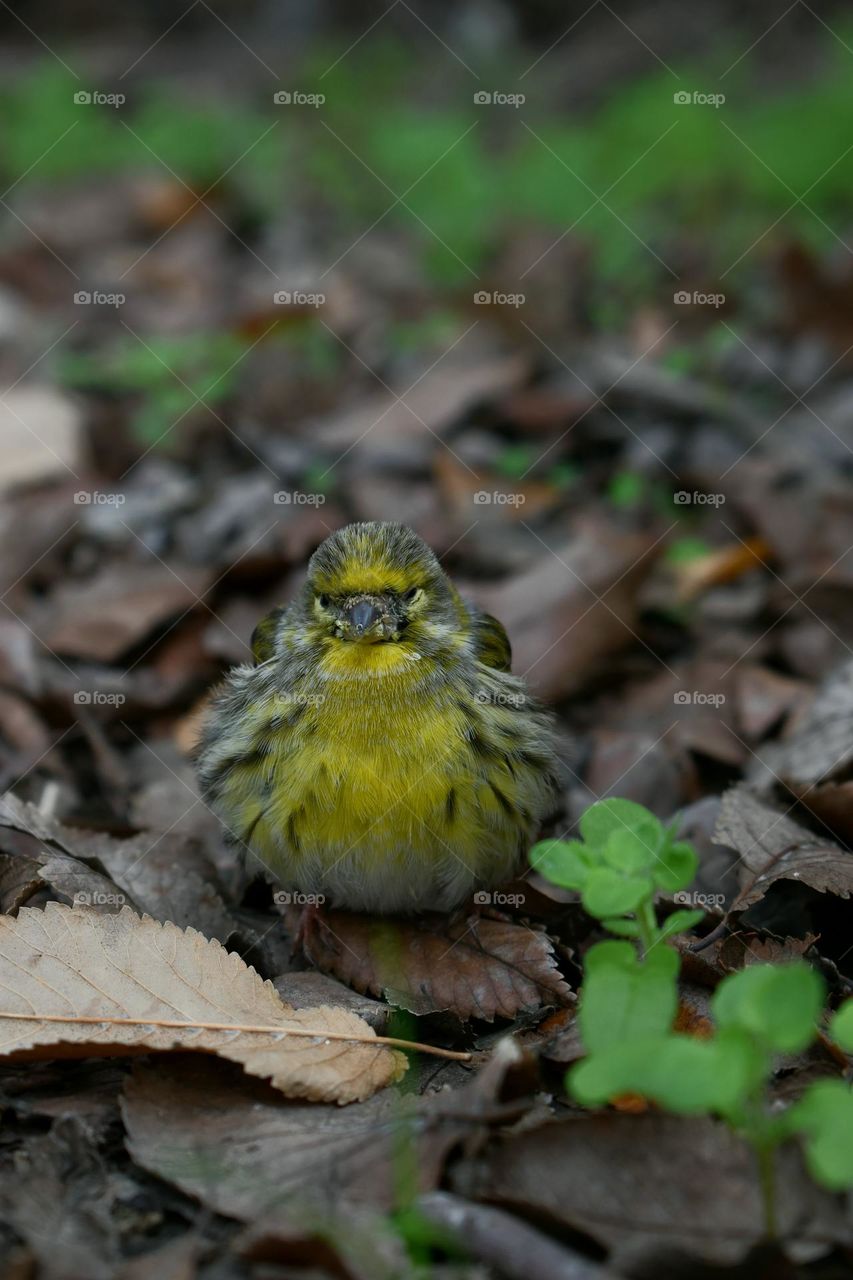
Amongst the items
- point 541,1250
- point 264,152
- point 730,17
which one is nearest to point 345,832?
point 541,1250

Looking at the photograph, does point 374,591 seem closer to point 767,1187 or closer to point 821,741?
point 821,741

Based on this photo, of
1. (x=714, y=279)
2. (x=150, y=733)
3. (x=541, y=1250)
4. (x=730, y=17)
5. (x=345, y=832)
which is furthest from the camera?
(x=730, y=17)

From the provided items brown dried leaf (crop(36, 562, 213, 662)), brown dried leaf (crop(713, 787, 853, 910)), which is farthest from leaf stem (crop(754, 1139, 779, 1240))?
brown dried leaf (crop(36, 562, 213, 662))

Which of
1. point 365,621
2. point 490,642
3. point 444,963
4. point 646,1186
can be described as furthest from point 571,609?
point 646,1186

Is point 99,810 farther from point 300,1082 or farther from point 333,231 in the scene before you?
point 333,231

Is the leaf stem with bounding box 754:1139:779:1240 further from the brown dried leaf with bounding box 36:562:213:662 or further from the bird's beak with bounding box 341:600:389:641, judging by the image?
the brown dried leaf with bounding box 36:562:213:662

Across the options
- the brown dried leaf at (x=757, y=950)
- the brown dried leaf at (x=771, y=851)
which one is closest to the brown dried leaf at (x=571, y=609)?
the brown dried leaf at (x=771, y=851)
